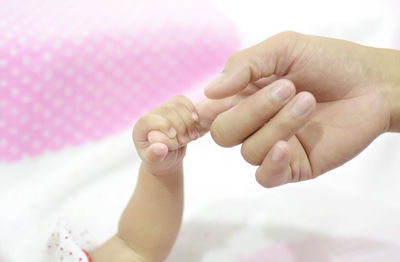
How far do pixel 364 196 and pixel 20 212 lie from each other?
30.2 inches

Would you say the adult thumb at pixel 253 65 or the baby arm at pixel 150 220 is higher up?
the adult thumb at pixel 253 65

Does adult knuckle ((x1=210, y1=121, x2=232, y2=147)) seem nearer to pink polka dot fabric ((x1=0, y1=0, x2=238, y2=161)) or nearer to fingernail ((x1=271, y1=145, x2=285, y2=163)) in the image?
fingernail ((x1=271, y1=145, x2=285, y2=163))

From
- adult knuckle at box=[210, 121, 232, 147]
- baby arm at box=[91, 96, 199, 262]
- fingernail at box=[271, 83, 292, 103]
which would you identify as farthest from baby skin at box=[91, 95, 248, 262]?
fingernail at box=[271, 83, 292, 103]

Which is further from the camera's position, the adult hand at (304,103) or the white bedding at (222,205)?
the white bedding at (222,205)

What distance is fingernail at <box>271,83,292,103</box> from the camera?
2.01ft

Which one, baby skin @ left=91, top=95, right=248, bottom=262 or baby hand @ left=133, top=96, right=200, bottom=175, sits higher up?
baby hand @ left=133, top=96, right=200, bottom=175

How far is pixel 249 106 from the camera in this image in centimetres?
64

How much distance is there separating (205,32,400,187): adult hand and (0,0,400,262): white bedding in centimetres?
28

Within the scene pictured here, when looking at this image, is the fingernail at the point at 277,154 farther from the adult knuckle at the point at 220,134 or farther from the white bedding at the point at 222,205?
the white bedding at the point at 222,205

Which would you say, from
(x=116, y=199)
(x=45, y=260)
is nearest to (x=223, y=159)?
(x=116, y=199)

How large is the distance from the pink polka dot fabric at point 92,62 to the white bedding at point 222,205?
6 cm

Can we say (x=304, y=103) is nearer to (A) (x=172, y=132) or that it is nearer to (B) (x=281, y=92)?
(B) (x=281, y=92)

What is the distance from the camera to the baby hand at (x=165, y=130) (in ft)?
2.15

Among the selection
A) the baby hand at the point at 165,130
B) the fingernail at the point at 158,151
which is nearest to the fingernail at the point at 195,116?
the baby hand at the point at 165,130
